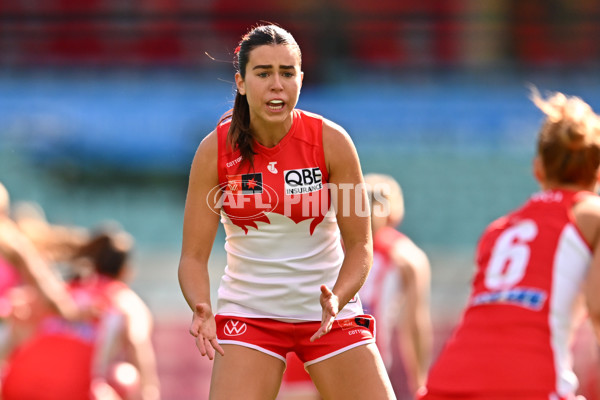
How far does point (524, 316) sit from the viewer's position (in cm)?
320

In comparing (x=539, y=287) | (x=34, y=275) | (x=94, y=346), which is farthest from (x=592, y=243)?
(x=34, y=275)

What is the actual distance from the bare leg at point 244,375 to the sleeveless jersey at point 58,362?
3008 millimetres

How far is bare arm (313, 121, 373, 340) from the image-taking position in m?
3.57

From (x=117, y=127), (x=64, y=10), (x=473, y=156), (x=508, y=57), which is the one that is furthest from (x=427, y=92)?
(x=64, y=10)

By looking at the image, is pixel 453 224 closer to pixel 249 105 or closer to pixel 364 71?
pixel 364 71

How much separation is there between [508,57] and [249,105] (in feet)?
49.6

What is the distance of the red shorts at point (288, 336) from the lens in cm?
356

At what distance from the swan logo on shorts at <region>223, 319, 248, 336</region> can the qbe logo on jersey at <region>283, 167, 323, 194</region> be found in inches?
20.0

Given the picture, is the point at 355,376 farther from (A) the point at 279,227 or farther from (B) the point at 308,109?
(B) the point at 308,109

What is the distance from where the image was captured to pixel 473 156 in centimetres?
1473

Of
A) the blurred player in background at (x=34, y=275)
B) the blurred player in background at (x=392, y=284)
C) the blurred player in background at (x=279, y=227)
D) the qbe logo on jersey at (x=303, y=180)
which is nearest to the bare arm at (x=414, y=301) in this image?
the blurred player in background at (x=392, y=284)

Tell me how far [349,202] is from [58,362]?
132 inches

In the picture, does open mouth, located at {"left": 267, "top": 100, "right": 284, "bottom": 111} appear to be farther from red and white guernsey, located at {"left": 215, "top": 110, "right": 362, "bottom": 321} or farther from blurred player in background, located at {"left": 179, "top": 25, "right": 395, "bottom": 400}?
red and white guernsey, located at {"left": 215, "top": 110, "right": 362, "bottom": 321}

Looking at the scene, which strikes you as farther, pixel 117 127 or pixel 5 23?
pixel 5 23
